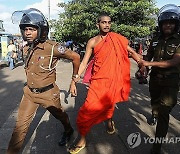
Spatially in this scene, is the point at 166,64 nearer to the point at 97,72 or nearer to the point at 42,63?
the point at 97,72

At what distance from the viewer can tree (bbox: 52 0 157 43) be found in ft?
45.2

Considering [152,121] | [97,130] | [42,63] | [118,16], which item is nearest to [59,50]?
[42,63]

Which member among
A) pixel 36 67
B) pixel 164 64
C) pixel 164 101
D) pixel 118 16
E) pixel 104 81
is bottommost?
pixel 164 101

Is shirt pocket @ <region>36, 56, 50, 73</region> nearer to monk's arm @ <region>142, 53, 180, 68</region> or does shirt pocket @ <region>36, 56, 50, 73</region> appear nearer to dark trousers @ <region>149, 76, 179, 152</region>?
monk's arm @ <region>142, 53, 180, 68</region>

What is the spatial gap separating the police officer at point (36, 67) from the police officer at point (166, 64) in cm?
111

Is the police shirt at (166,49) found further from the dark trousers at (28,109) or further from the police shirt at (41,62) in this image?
the dark trousers at (28,109)

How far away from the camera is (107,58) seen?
12.3 feet

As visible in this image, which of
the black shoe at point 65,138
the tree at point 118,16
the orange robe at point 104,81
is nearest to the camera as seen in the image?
the orange robe at point 104,81

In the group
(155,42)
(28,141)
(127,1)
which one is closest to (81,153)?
(28,141)

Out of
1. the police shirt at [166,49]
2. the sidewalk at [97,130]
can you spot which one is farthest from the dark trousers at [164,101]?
the sidewalk at [97,130]

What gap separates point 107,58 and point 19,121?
4.66 feet

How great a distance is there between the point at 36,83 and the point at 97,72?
903 millimetres

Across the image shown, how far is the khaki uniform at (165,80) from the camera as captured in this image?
3.37m

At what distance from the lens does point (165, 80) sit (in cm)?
359
